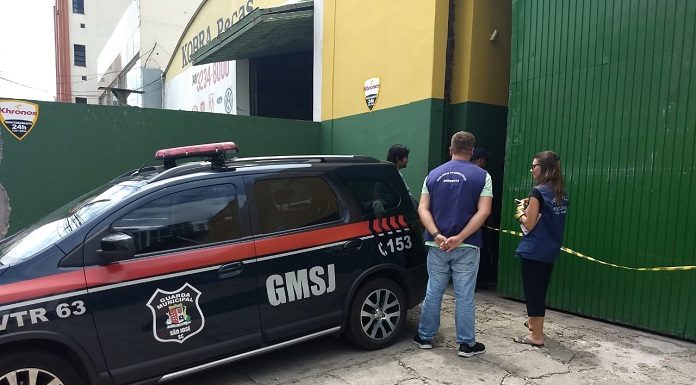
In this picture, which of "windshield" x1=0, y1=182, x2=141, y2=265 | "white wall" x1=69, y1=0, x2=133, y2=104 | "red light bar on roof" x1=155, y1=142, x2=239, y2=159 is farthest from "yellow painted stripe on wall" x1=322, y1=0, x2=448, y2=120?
"white wall" x1=69, y1=0, x2=133, y2=104

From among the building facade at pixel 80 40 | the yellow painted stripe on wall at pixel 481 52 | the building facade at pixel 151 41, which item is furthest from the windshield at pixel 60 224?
the building facade at pixel 80 40

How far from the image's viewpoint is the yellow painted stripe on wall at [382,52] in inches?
270

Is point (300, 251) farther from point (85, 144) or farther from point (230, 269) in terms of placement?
point (85, 144)

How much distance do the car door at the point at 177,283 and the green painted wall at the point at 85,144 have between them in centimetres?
504

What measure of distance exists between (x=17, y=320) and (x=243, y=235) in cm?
148

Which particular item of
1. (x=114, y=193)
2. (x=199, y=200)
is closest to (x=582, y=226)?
(x=199, y=200)

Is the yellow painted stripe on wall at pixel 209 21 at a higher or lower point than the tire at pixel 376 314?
higher

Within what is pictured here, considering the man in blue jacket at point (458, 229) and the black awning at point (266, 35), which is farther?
the black awning at point (266, 35)

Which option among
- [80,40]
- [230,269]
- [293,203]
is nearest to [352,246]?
[293,203]

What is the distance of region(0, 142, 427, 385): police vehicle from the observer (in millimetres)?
2893

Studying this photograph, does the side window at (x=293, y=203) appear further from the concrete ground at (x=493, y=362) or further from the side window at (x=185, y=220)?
the concrete ground at (x=493, y=362)

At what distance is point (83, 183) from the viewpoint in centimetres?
759

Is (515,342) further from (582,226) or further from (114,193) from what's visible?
(114,193)

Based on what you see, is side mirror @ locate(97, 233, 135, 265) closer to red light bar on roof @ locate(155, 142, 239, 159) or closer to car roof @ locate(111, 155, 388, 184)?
car roof @ locate(111, 155, 388, 184)
